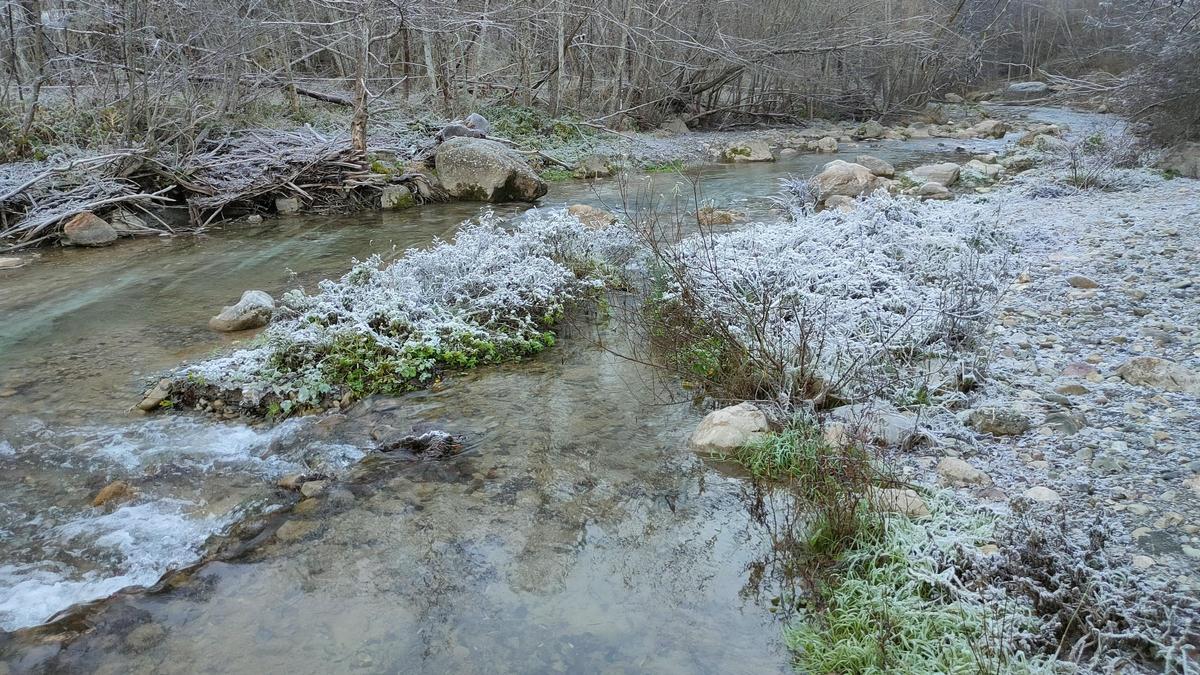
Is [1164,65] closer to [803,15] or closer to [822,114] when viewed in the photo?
[803,15]

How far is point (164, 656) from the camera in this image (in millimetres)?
3018

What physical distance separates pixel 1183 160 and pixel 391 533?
427 inches

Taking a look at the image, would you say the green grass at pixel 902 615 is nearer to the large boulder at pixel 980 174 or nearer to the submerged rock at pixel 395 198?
the large boulder at pixel 980 174

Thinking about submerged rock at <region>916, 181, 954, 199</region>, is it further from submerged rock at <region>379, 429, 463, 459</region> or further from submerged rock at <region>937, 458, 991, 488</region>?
submerged rock at <region>379, 429, 463, 459</region>

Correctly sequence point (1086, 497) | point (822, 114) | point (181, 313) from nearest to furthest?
point (1086, 497) < point (181, 313) < point (822, 114)

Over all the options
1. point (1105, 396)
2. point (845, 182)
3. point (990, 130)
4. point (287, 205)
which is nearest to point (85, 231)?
point (287, 205)

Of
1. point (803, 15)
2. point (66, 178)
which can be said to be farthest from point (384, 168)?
point (803, 15)

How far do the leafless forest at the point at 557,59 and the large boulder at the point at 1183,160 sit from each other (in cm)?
54

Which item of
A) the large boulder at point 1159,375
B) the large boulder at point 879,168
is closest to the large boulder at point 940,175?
the large boulder at point 879,168

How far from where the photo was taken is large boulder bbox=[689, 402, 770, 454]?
4402 mm

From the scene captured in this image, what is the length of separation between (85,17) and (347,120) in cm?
455

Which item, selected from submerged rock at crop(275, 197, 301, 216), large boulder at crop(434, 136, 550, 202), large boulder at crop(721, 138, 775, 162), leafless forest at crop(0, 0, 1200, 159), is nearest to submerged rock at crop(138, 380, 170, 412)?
leafless forest at crop(0, 0, 1200, 159)

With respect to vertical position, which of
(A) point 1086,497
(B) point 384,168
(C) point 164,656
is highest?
(B) point 384,168

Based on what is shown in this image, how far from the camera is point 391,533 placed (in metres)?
3.81
